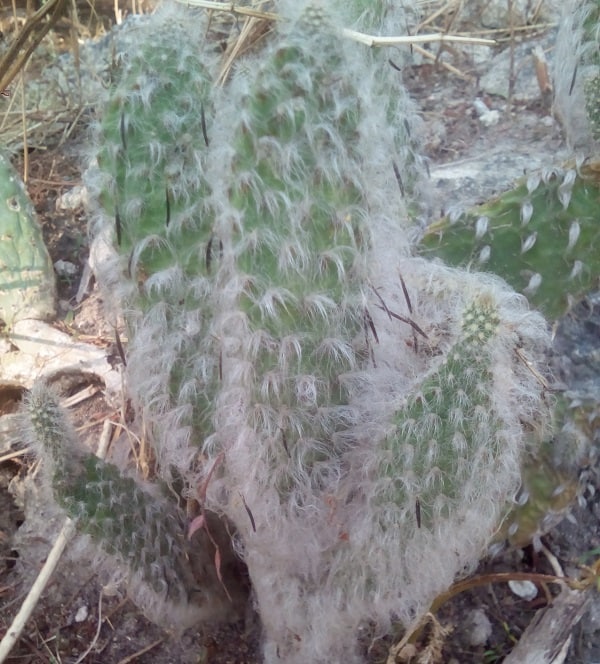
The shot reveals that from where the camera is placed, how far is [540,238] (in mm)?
912

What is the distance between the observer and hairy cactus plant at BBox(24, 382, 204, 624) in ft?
2.47

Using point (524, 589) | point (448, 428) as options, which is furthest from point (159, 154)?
point (524, 589)

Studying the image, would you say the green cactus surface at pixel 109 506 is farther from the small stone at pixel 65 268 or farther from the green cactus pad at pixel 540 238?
the small stone at pixel 65 268

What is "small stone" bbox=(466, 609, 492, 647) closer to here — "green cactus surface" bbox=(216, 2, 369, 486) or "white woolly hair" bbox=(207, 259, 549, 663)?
"white woolly hair" bbox=(207, 259, 549, 663)

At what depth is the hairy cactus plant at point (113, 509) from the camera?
2.47 ft

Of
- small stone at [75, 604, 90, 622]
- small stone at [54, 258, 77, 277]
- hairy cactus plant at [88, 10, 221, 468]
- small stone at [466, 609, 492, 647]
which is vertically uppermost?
hairy cactus plant at [88, 10, 221, 468]

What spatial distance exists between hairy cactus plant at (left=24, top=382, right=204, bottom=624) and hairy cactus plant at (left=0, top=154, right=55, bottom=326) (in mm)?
593

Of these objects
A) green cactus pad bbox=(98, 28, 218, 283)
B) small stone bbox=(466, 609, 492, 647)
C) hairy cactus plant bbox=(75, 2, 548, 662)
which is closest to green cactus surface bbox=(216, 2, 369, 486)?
hairy cactus plant bbox=(75, 2, 548, 662)

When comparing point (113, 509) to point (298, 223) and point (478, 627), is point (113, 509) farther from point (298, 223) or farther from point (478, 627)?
point (478, 627)

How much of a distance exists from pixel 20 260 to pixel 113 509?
72 cm

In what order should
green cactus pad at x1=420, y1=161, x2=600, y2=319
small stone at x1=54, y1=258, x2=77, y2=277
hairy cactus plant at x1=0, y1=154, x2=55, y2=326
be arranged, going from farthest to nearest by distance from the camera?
small stone at x1=54, y1=258, x2=77, y2=277 < hairy cactus plant at x1=0, y1=154, x2=55, y2=326 < green cactus pad at x1=420, y1=161, x2=600, y2=319

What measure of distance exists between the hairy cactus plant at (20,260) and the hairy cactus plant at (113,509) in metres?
0.59

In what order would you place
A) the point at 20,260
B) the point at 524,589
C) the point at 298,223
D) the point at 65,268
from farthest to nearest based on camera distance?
the point at 65,268 < the point at 20,260 < the point at 524,589 < the point at 298,223

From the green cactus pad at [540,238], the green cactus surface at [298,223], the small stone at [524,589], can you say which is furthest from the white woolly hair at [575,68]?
the small stone at [524,589]
